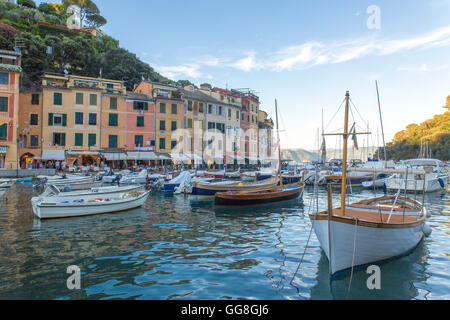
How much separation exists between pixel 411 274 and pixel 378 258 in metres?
0.98

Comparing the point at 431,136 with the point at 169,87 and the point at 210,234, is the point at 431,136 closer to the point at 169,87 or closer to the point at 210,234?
the point at 169,87

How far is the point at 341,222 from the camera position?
24.0 feet

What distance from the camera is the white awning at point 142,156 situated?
4150cm

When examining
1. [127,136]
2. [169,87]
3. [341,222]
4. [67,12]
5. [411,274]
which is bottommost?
[411,274]

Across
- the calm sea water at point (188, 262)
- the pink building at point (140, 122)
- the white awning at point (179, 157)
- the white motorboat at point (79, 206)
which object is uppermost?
the pink building at point (140, 122)

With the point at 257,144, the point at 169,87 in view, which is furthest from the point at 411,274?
the point at 257,144

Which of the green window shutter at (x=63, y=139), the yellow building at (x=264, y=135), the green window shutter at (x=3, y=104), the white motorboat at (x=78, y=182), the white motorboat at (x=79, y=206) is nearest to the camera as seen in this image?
the white motorboat at (x=79, y=206)

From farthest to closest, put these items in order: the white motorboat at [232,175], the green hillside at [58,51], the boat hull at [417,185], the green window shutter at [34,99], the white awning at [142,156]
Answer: the green hillside at [58,51] < the white awning at [142,156] < the white motorboat at [232,175] < the green window shutter at [34,99] < the boat hull at [417,185]

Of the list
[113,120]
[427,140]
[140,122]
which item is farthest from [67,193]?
[427,140]

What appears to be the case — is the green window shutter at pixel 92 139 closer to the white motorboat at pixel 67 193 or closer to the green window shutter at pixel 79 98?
the green window shutter at pixel 79 98

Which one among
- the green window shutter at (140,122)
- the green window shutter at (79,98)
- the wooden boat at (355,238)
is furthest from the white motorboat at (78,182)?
the wooden boat at (355,238)

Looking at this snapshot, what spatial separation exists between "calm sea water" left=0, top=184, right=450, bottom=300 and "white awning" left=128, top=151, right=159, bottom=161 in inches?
1036

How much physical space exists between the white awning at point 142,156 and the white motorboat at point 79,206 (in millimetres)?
24062

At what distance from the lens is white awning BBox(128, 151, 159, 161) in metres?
41.5
